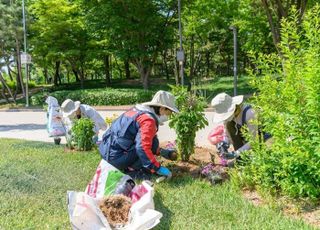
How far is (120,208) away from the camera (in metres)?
3.48

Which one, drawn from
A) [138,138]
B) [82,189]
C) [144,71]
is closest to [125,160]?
[138,138]

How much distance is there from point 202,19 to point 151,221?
24.7 meters

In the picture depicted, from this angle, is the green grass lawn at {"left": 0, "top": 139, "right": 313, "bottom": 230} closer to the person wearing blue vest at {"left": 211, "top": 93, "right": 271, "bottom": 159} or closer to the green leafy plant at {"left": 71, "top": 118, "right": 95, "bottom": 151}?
the person wearing blue vest at {"left": 211, "top": 93, "right": 271, "bottom": 159}

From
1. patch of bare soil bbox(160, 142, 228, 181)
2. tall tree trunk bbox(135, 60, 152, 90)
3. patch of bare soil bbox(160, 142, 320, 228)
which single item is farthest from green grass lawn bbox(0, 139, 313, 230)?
tall tree trunk bbox(135, 60, 152, 90)

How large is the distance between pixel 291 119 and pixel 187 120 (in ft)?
6.54

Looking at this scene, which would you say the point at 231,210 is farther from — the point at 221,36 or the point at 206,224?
the point at 221,36

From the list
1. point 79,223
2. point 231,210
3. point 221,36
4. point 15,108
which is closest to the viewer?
point 79,223

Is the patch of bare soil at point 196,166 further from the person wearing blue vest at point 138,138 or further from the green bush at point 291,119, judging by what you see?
the green bush at point 291,119

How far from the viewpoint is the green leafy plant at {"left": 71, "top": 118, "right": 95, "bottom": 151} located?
21.8 feet

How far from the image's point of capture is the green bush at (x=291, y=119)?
333 cm

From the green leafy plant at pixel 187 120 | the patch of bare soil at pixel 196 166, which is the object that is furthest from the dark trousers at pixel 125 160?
the green leafy plant at pixel 187 120

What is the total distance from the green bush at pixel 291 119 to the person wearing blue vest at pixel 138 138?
1.01 m

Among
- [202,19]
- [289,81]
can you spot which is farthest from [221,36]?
[289,81]

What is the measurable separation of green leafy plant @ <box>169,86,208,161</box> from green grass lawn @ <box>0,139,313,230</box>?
34.8 inches
